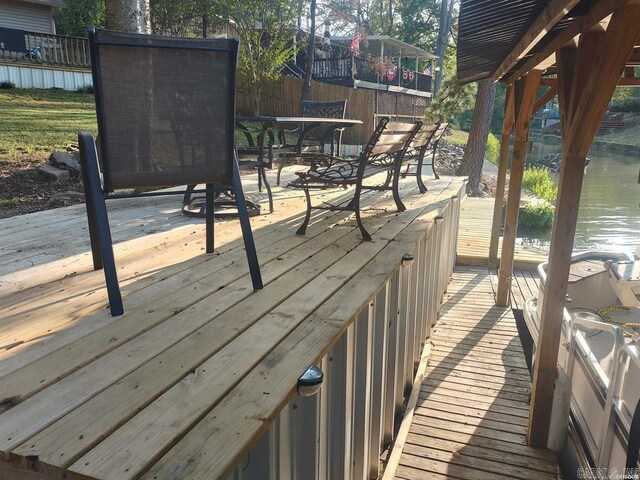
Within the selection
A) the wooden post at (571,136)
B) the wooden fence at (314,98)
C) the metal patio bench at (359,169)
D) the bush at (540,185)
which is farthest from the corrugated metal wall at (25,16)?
the wooden post at (571,136)

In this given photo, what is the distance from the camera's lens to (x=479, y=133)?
12.6 metres

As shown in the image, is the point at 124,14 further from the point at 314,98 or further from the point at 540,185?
the point at 540,185

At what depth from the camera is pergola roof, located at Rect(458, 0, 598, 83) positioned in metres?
2.29

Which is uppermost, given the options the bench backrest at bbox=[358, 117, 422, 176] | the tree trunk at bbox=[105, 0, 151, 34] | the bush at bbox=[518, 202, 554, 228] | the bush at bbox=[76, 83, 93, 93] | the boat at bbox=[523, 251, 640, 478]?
the tree trunk at bbox=[105, 0, 151, 34]

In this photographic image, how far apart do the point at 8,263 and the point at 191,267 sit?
867 millimetres

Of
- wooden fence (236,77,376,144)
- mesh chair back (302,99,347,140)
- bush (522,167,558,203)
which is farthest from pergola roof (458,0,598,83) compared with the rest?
Result: bush (522,167,558,203)

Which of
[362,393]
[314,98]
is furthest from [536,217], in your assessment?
[362,393]

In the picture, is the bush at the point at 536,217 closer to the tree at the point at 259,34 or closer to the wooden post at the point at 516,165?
the wooden post at the point at 516,165

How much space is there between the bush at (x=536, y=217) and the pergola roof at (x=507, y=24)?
24.7 ft

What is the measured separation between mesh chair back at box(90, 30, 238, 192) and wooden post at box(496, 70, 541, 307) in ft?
11.0

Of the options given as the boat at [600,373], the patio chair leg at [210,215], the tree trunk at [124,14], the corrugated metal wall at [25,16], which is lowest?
the boat at [600,373]

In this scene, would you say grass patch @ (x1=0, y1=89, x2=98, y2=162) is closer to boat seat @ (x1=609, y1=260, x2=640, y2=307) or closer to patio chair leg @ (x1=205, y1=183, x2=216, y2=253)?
patio chair leg @ (x1=205, y1=183, x2=216, y2=253)


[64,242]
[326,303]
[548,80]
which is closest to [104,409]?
[326,303]

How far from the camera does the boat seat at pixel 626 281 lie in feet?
13.3
